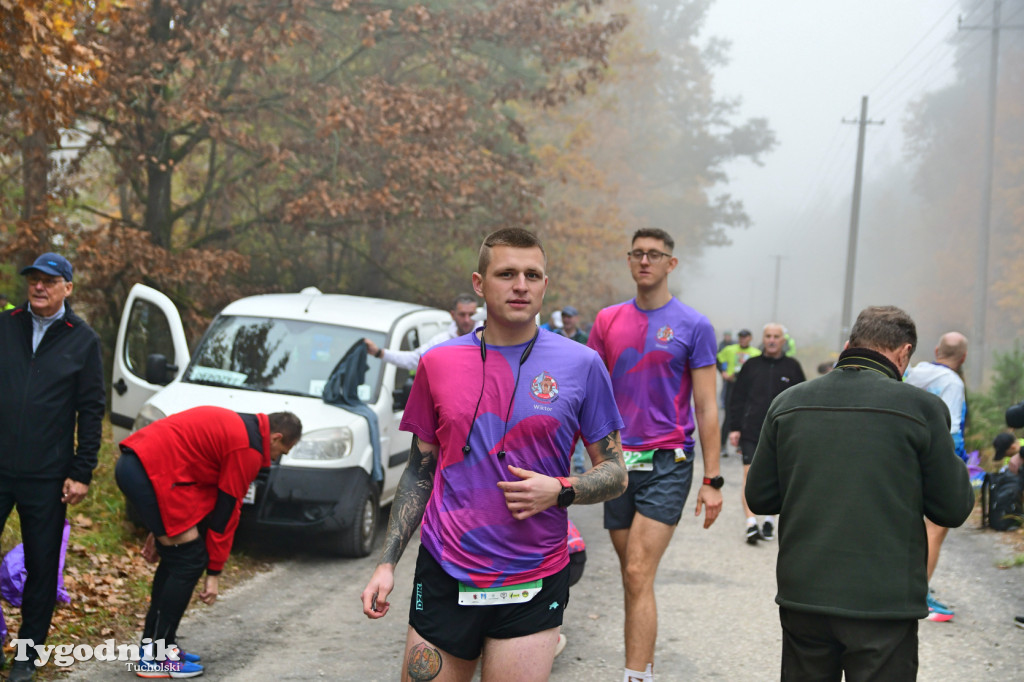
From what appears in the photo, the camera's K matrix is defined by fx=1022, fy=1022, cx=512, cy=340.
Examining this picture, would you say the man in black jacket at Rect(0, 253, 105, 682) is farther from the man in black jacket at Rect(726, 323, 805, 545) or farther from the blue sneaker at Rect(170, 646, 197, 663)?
the man in black jacket at Rect(726, 323, 805, 545)

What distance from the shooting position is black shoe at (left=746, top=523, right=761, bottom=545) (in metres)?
9.64

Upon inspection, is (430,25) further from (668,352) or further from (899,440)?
(899,440)

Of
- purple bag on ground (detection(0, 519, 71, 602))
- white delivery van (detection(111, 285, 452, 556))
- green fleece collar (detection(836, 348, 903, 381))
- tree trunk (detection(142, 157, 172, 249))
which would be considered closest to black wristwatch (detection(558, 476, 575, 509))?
green fleece collar (detection(836, 348, 903, 381))

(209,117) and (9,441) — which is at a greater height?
(209,117)

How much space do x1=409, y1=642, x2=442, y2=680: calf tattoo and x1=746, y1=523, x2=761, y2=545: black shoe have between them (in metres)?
7.06

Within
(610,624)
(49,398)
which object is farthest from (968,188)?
(49,398)

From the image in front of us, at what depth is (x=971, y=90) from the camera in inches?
2228

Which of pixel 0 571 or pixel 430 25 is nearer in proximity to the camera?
pixel 0 571

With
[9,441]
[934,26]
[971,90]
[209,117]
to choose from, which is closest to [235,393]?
[9,441]

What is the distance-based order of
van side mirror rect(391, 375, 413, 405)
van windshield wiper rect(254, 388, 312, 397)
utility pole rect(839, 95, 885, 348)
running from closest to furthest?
van windshield wiper rect(254, 388, 312, 397)
van side mirror rect(391, 375, 413, 405)
utility pole rect(839, 95, 885, 348)

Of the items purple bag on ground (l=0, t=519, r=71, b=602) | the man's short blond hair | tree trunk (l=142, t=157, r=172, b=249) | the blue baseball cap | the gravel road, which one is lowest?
the gravel road

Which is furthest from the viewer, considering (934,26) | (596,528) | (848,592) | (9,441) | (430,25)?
(934,26)

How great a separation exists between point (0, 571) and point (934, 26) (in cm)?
4507

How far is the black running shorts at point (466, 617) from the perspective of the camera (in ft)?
10.1
